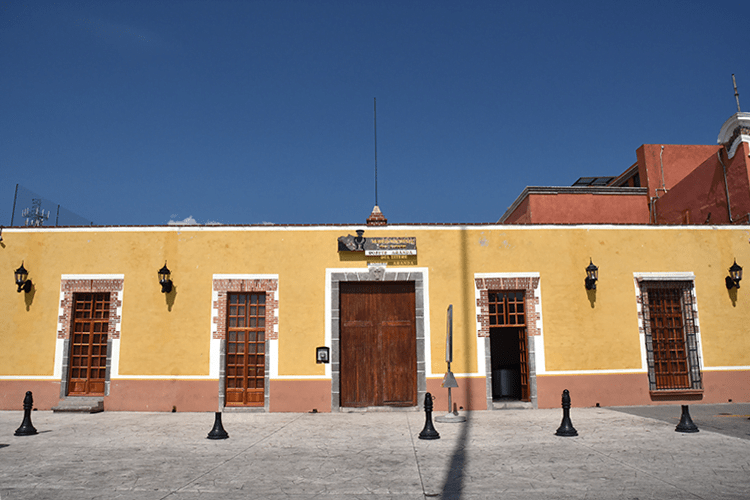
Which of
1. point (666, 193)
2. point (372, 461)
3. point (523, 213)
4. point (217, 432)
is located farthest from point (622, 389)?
point (217, 432)

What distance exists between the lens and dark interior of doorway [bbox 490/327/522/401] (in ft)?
45.0

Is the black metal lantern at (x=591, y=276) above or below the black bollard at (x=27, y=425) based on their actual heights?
above

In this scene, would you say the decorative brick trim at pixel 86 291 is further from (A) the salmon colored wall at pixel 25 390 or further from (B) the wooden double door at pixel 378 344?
(B) the wooden double door at pixel 378 344

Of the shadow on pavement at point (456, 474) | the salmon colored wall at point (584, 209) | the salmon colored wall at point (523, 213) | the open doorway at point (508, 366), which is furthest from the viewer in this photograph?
the salmon colored wall at point (523, 213)

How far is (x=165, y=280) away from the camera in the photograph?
12.5 meters

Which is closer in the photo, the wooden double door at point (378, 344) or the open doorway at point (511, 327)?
the wooden double door at point (378, 344)

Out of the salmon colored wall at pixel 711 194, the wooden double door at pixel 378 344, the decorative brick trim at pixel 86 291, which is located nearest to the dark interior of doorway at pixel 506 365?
the wooden double door at pixel 378 344

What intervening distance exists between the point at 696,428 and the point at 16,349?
1515cm

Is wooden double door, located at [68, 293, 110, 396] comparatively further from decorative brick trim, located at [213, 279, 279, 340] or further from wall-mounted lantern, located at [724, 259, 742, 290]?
wall-mounted lantern, located at [724, 259, 742, 290]

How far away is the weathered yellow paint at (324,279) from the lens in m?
12.5

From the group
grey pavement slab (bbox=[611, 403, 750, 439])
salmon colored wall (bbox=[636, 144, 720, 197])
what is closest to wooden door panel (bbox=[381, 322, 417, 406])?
grey pavement slab (bbox=[611, 403, 750, 439])

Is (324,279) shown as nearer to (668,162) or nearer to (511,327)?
(511,327)

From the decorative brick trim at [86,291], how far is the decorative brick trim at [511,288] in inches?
358

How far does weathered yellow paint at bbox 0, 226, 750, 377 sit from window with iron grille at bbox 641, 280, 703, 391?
333 millimetres
